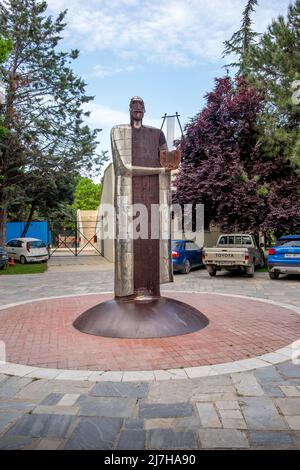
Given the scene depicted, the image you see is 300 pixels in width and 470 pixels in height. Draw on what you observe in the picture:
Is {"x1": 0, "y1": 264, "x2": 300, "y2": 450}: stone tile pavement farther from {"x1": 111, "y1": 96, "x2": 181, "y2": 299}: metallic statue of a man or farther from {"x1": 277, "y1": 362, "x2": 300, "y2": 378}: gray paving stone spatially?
{"x1": 111, "y1": 96, "x2": 181, "y2": 299}: metallic statue of a man

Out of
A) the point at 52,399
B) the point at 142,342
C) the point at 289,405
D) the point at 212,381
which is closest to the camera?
the point at 289,405

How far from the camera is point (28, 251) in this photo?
68.7ft

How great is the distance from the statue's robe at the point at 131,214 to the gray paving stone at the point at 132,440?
3081 millimetres

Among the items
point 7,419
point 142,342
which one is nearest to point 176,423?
point 7,419

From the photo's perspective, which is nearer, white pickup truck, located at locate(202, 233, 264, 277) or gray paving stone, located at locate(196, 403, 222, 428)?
gray paving stone, located at locate(196, 403, 222, 428)

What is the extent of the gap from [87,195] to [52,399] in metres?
56.5

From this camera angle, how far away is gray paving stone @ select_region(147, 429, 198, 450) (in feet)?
8.75

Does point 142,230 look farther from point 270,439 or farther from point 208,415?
point 270,439

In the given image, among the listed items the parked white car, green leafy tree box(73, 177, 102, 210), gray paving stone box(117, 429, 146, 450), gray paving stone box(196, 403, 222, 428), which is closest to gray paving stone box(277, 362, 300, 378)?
gray paving stone box(196, 403, 222, 428)

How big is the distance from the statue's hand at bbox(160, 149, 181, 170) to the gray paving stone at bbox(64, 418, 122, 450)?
12.7 ft

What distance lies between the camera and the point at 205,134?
17.5 metres

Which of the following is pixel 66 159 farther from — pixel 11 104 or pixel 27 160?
pixel 11 104

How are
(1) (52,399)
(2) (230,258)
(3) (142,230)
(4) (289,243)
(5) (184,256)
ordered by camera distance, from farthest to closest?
(5) (184,256) → (2) (230,258) → (4) (289,243) → (3) (142,230) → (1) (52,399)

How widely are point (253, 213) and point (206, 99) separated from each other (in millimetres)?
6020
